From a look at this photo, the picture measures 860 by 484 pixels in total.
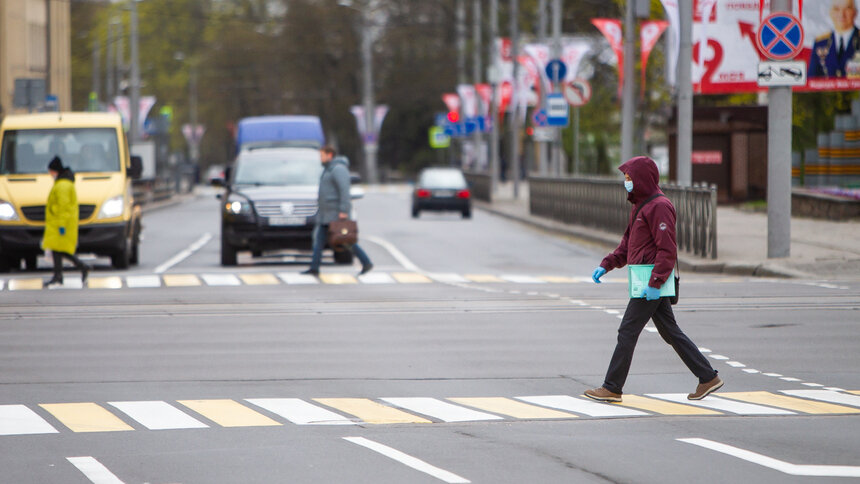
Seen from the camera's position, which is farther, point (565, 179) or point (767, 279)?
point (565, 179)

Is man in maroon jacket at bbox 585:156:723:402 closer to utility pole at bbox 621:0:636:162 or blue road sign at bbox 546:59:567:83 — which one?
utility pole at bbox 621:0:636:162

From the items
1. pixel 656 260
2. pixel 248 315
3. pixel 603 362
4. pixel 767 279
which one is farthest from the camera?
pixel 767 279

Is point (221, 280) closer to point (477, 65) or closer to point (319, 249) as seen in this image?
point (319, 249)

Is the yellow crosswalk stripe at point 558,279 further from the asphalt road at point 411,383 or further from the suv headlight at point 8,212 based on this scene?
the suv headlight at point 8,212

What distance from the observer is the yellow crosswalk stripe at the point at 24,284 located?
2038cm

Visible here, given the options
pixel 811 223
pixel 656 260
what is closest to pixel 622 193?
pixel 811 223

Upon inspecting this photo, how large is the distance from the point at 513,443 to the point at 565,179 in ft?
98.5

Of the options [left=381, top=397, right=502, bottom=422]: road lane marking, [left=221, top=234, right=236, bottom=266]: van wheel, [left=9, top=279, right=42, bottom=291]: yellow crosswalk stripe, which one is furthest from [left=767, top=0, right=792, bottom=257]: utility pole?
[left=381, top=397, right=502, bottom=422]: road lane marking

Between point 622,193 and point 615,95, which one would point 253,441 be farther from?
point 615,95

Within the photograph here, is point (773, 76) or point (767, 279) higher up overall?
point (773, 76)

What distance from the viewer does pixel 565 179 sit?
1505 inches

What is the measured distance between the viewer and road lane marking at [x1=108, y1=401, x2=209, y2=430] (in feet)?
30.0

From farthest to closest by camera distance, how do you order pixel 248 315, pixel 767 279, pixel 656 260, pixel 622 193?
pixel 622 193, pixel 767 279, pixel 248 315, pixel 656 260

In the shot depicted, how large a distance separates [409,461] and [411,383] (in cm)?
323
